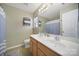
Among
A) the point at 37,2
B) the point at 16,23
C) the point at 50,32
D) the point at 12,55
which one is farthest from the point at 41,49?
the point at 37,2

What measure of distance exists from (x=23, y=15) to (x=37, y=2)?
0.98 ft

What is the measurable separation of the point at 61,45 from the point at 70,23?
356 mm

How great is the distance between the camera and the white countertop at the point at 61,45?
1.25 m

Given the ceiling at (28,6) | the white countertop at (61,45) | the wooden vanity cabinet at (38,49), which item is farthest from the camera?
the ceiling at (28,6)

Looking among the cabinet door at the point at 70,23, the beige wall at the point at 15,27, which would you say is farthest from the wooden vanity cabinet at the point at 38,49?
the cabinet door at the point at 70,23

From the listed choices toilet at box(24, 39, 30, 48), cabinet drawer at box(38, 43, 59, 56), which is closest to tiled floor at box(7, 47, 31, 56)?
toilet at box(24, 39, 30, 48)

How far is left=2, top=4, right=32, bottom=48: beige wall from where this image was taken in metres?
1.46

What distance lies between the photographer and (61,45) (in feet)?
4.52

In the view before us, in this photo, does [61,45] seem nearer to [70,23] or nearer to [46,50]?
[46,50]

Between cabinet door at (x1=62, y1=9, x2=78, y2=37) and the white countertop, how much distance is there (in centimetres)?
10

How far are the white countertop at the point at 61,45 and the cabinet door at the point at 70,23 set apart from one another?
104mm

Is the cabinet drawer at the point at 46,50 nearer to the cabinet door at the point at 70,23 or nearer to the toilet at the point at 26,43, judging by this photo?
the toilet at the point at 26,43

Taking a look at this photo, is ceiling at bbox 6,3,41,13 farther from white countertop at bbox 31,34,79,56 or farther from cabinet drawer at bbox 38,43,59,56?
cabinet drawer at bbox 38,43,59,56

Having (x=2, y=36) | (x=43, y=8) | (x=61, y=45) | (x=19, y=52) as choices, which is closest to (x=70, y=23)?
(x=61, y=45)
